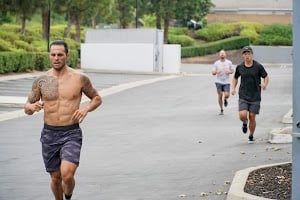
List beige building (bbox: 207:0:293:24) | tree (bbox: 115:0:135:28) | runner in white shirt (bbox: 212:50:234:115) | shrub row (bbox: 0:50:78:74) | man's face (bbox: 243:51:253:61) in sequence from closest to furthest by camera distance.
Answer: man's face (bbox: 243:51:253:61) < runner in white shirt (bbox: 212:50:234:115) < shrub row (bbox: 0:50:78:74) < tree (bbox: 115:0:135:28) < beige building (bbox: 207:0:293:24)

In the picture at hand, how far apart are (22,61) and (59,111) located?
110 feet

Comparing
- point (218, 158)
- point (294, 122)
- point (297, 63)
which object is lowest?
point (218, 158)

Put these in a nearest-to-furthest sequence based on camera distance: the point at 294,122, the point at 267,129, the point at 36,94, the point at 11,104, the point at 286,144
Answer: the point at 294,122
the point at 36,94
the point at 286,144
the point at 267,129
the point at 11,104

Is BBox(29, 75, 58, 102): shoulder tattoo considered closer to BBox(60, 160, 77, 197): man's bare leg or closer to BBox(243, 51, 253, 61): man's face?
BBox(60, 160, 77, 197): man's bare leg

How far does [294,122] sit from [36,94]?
2.69 metres

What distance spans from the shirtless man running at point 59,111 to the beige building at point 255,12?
74248mm

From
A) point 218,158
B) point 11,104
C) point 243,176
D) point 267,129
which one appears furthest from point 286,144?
point 11,104

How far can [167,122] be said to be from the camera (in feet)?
64.4

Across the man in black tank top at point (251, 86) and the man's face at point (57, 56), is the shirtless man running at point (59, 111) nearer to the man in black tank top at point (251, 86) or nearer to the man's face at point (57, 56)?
the man's face at point (57, 56)

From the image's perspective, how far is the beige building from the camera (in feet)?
267

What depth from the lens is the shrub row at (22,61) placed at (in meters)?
38.9

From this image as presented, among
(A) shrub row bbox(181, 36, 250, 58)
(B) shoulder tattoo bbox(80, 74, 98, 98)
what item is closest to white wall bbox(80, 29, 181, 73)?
(A) shrub row bbox(181, 36, 250, 58)

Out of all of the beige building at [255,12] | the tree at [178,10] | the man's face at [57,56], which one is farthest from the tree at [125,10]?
the man's face at [57,56]

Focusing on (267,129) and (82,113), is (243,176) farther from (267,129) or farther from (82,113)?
(267,129)
